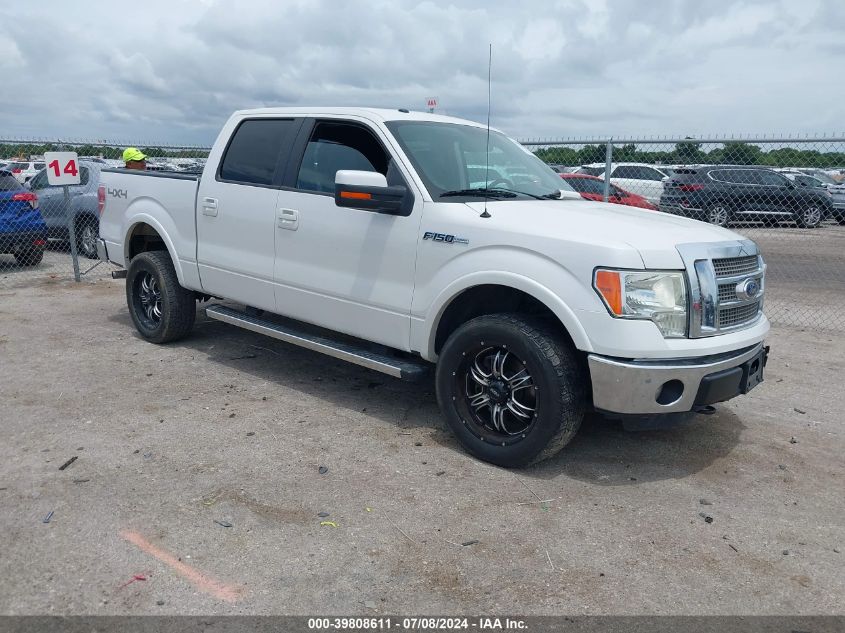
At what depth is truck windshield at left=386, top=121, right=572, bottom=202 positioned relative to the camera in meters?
4.70

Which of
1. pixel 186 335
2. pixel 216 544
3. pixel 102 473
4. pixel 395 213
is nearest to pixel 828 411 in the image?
pixel 395 213

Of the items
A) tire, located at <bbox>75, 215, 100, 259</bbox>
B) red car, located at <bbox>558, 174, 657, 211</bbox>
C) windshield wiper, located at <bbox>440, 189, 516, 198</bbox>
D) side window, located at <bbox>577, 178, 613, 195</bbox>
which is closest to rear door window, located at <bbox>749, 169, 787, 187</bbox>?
red car, located at <bbox>558, 174, 657, 211</bbox>

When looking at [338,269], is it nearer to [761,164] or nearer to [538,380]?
[538,380]

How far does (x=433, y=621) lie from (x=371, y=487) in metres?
1.20

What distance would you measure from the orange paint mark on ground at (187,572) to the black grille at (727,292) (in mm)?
2897

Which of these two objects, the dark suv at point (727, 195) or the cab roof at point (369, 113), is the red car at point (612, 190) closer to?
the dark suv at point (727, 195)

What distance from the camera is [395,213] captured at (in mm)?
4609

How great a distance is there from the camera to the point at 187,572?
3.17 metres

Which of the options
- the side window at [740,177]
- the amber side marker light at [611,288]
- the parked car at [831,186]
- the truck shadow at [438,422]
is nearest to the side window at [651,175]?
the side window at [740,177]

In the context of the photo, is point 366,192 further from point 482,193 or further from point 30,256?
point 30,256

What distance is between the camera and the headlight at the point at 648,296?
3775mm

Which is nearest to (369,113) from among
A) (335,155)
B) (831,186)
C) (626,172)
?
(335,155)

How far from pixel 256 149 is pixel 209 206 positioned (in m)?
0.61

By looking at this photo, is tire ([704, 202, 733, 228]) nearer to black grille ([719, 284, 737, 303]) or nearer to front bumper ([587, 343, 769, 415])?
black grille ([719, 284, 737, 303])
